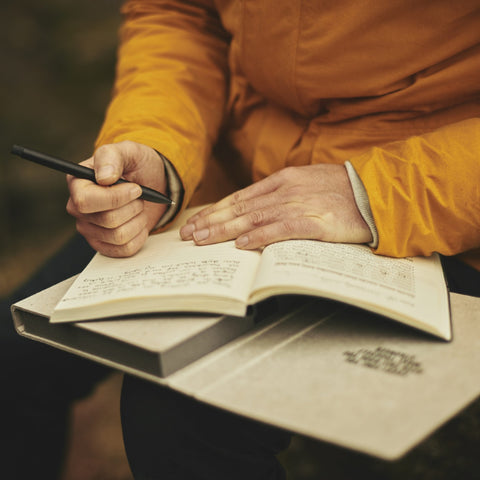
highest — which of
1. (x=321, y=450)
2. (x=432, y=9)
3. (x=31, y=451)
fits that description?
(x=432, y=9)

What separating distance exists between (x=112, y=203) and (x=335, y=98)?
1.51 ft

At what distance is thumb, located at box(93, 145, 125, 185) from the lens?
76 centimetres

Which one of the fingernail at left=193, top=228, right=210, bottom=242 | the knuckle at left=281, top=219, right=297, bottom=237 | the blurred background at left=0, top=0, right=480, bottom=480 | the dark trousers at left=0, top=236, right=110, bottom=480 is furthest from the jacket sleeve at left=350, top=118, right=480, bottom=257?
the blurred background at left=0, top=0, right=480, bottom=480

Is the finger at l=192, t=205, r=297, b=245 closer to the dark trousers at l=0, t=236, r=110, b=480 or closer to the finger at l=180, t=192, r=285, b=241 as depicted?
the finger at l=180, t=192, r=285, b=241

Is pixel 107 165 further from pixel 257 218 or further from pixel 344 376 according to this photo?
pixel 344 376

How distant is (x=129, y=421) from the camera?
2.23 feet

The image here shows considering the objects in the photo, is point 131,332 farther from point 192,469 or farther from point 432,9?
point 432,9

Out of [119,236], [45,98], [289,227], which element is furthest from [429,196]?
[45,98]

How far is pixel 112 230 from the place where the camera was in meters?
0.78

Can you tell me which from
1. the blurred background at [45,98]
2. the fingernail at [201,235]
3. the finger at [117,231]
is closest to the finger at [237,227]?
the fingernail at [201,235]

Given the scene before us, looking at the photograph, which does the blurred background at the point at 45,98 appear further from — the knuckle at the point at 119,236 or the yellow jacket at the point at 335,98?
the knuckle at the point at 119,236

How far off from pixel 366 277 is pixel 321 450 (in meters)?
0.88

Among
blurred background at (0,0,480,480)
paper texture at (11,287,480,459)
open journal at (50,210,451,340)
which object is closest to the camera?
paper texture at (11,287,480,459)

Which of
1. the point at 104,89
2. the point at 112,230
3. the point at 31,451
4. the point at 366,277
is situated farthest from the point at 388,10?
the point at 104,89
